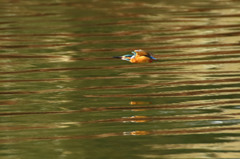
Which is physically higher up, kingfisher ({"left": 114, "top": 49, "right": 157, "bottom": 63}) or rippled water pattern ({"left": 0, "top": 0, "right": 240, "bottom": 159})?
kingfisher ({"left": 114, "top": 49, "right": 157, "bottom": 63})

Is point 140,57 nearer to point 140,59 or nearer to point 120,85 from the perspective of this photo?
point 140,59

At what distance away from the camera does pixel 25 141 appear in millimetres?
3078

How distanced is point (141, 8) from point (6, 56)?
2.72m

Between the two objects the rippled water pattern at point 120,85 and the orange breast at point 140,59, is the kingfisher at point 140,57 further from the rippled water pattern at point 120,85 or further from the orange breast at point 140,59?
the rippled water pattern at point 120,85

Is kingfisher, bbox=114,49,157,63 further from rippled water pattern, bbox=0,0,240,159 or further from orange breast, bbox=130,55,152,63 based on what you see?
rippled water pattern, bbox=0,0,240,159

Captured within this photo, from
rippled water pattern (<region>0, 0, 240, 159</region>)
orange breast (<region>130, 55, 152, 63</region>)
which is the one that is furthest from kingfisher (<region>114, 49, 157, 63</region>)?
rippled water pattern (<region>0, 0, 240, 159</region>)

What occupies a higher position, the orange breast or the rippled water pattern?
the orange breast

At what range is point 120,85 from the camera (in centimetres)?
418

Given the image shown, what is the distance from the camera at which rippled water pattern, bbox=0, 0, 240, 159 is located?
2992mm

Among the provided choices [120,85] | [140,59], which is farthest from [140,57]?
[120,85]

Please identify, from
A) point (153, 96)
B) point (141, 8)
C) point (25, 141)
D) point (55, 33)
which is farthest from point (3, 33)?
point (25, 141)

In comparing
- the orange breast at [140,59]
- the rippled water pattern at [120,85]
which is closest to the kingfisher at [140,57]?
the orange breast at [140,59]

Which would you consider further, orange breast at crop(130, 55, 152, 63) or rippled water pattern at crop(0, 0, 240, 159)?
orange breast at crop(130, 55, 152, 63)

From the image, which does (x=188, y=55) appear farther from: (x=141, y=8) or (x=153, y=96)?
(x=141, y=8)
